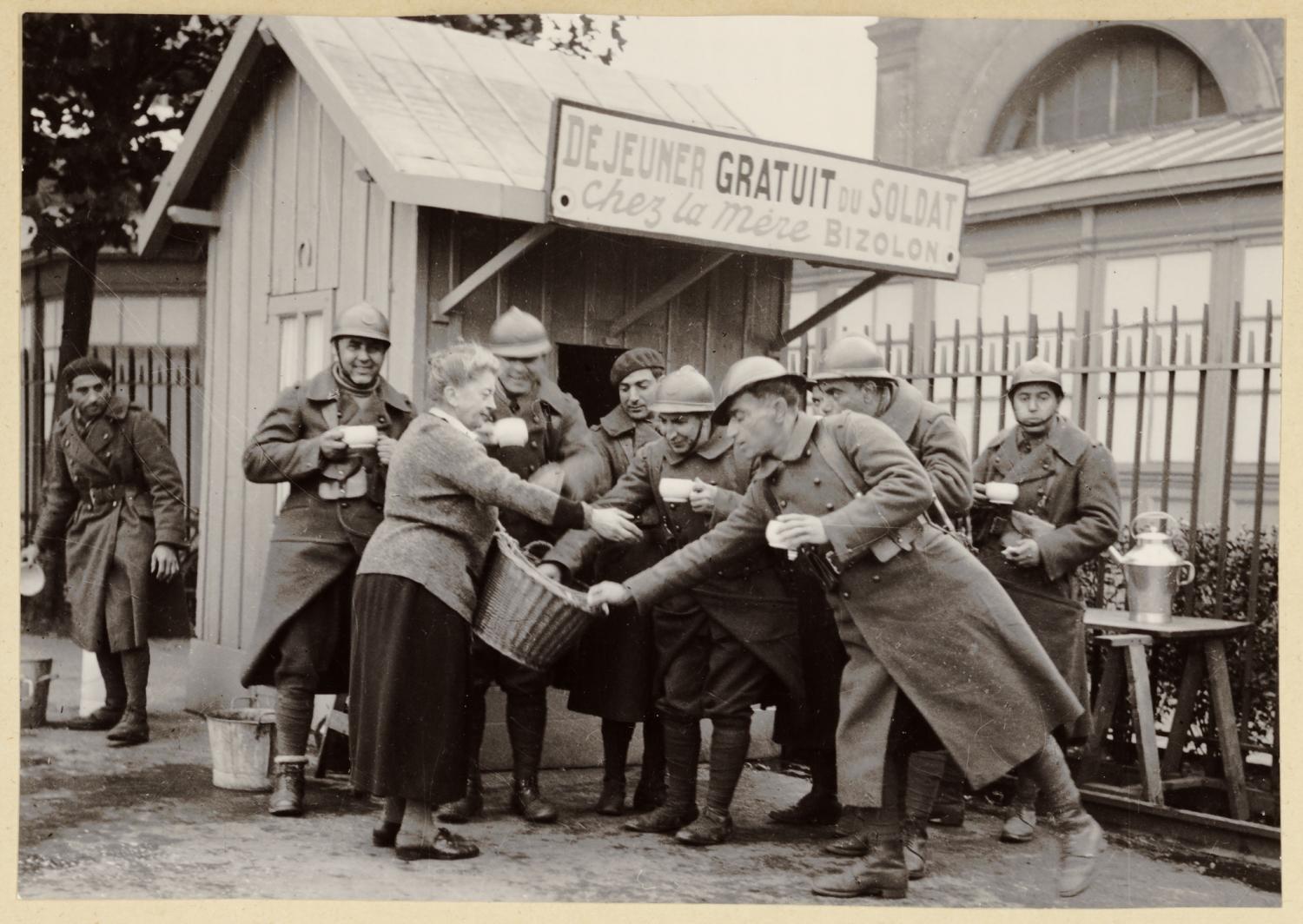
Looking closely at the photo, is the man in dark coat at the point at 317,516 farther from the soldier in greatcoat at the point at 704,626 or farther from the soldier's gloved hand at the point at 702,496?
the soldier's gloved hand at the point at 702,496

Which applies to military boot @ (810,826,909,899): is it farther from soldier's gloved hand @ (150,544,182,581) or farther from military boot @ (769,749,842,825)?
soldier's gloved hand @ (150,544,182,581)

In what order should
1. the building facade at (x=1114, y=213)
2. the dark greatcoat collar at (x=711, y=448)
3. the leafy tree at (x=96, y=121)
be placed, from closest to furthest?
the dark greatcoat collar at (x=711, y=448) < the leafy tree at (x=96, y=121) < the building facade at (x=1114, y=213)

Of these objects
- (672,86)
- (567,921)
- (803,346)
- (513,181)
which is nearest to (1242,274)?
(803,346)

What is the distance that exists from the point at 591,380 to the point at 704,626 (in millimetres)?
3035

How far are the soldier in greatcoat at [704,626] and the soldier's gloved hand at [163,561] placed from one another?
258cm

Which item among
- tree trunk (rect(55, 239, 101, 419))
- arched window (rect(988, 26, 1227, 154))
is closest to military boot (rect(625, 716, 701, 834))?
tree trunk (rect(55, 239, 101, 419))

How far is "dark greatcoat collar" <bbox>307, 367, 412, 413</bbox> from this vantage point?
21.1 feet

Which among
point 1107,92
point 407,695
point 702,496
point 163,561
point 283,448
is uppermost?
point 1107,92

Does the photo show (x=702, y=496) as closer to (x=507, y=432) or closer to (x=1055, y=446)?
(x=507, y=432)

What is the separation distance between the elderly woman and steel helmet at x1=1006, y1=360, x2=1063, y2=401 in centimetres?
234

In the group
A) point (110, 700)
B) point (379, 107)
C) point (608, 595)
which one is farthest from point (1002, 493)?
point (110, 700)

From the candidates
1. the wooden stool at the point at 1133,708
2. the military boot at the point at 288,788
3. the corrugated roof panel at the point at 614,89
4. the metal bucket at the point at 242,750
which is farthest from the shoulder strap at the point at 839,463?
the corrugated roof panel at the point at 614,89

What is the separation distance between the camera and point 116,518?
25.0 feet

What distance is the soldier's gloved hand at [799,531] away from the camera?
4949 mm
